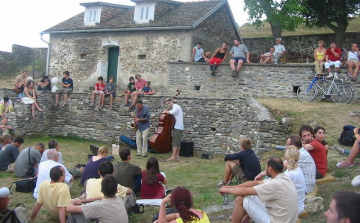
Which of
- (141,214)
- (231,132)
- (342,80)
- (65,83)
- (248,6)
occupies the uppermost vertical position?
(248,6)

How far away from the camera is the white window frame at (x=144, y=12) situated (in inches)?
766

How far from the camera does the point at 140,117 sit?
12.2 m

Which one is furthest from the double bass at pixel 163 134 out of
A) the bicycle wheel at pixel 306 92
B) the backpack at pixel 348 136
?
the backpack at pixel 348 136

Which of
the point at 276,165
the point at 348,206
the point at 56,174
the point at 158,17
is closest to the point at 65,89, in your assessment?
the point at 158,17

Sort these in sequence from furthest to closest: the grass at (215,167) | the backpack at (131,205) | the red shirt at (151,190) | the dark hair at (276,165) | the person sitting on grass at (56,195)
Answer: the red shirt at (151,190), the grass at (215,167), the backpack at (131,205), the person sitting on grass at (56,195), the dark hair at (276,165)

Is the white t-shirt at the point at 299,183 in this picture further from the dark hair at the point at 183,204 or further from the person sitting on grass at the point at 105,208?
the person sitting on grass at the point at 105,208

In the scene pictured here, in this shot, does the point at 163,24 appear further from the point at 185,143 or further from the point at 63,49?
the point at 185,143

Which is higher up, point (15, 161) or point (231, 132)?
point (231, 132)

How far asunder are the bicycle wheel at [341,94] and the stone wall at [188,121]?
2852 mm

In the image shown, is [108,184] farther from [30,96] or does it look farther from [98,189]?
[30,96]

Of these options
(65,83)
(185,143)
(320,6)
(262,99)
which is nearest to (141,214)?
(185,143)

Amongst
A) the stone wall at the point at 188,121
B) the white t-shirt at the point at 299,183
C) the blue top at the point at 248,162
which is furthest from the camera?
the stone wall at the point at 188,121

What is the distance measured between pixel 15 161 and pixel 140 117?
430cm

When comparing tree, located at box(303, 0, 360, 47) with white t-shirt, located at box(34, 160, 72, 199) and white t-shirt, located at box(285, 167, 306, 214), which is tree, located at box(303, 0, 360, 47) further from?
white t-shirt, located at box(34, 160, 72, 199)
